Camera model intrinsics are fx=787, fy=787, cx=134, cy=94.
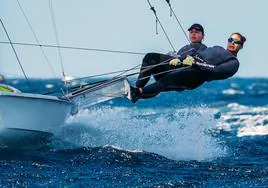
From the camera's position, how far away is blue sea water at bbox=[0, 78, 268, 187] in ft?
30.8

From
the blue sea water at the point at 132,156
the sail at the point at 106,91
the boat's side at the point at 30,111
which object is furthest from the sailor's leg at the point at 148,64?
the boat's side at the point at 30,111

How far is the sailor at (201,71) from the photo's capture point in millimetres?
10812

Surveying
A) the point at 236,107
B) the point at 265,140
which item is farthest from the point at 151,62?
the point at 236,107

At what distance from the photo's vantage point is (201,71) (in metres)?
10.9

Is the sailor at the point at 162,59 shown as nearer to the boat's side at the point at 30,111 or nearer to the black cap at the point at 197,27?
the black cap at the point at 197,27

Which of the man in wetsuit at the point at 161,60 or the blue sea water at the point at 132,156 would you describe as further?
the man in wetsuit at the point at 161,60

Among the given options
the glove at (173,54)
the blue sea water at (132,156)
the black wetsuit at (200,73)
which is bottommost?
the blue sea water at (132,156)

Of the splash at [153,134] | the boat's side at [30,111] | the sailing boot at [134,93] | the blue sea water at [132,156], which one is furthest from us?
the splash at [153,134]

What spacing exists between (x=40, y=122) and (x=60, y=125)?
612 millimetres

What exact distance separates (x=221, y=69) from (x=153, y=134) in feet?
9.49

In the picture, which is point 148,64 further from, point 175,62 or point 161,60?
point 175,62

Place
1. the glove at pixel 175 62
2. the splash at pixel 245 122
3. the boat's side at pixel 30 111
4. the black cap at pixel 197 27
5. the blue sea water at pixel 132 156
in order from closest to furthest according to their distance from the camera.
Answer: the blue sea water at pixel 132 156 → the glove at pixel 175 62 → the boat's side at pixel 30 111 → the black cap at pixel 197 27 → the splash at pixel 245 122

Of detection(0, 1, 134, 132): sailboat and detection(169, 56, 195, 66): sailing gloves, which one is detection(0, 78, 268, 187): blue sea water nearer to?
detection(0, 1, 134, 132): sailboat

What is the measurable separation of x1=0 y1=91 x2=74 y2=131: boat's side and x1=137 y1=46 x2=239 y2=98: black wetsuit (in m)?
1.31
